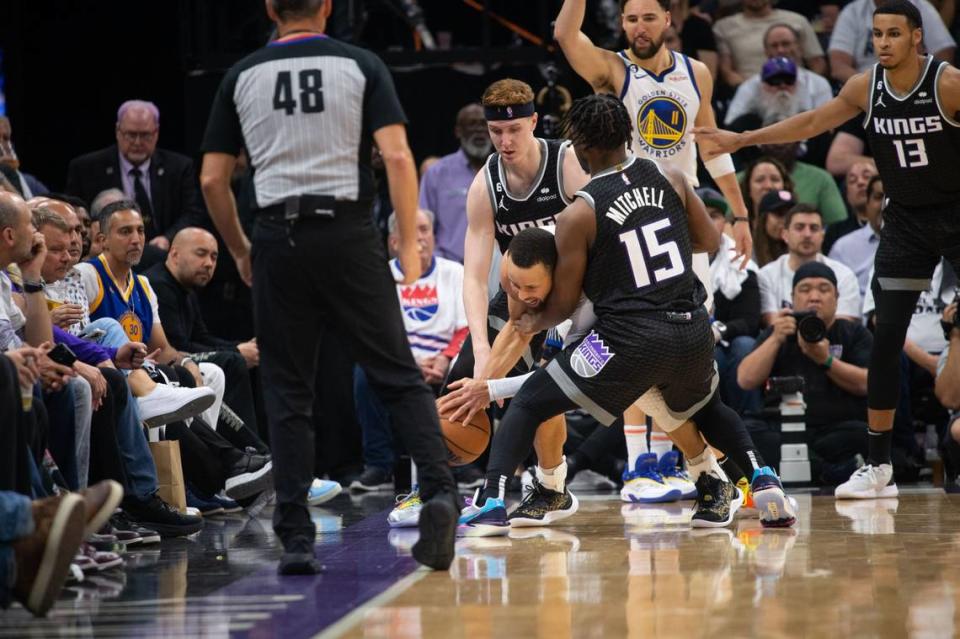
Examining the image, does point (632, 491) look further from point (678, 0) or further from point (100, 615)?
point (678, 0)

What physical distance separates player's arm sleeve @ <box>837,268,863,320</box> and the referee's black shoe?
4.74m

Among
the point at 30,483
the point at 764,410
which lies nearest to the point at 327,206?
the point at 30,483

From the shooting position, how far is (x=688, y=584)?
4.06 meters

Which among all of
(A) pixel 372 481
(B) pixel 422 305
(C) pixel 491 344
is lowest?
(A) pixel 372 481

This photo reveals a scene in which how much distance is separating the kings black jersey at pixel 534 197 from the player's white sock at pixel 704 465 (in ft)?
3.70

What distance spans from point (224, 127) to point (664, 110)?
2.80 metres

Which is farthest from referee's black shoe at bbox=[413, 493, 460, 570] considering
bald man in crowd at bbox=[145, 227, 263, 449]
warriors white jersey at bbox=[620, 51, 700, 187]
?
bald man in crowd at bbox=[145, 227, 263, 449]

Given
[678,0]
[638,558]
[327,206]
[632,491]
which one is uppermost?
[678,0]

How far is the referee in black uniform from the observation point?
4.29m

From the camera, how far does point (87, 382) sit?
209 inches

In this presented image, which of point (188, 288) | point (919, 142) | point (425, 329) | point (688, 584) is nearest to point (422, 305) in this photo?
point (425, 329)

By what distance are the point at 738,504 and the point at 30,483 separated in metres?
2.72

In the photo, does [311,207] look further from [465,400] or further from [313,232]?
[465,400]

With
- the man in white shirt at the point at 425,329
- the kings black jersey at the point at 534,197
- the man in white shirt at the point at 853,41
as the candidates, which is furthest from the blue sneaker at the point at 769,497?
the man in white shirt at the point at 853,41
